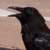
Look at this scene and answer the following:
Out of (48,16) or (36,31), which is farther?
(48,16)

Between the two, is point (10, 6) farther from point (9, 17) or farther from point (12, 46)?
point (12, 46)

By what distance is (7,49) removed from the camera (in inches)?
56.4

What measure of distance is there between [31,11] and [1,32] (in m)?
0.17

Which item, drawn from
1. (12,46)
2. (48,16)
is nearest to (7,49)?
(12,46)

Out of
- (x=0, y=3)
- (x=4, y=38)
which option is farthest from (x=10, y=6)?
(x=4, y=38)

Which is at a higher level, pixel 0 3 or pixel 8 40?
pixel 0 3

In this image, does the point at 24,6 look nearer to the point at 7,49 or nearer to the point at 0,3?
the point at 0,3

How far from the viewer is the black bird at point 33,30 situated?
1.38m

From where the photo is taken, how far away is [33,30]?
1.38 m

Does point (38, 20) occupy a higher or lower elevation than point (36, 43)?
higher

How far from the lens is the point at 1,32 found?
4.64 feet

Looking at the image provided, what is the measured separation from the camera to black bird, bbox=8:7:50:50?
4.53 ft

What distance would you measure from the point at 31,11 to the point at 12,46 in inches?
7.4

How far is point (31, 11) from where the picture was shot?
142 centimetres
